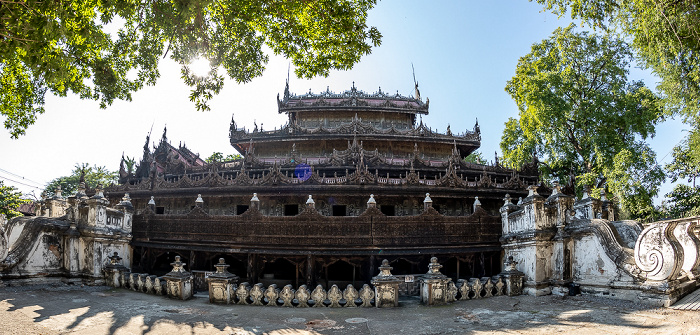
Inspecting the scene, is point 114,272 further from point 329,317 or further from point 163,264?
point 329,317

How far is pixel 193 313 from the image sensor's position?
9.38 metres

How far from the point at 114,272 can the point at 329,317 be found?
27.7 feet

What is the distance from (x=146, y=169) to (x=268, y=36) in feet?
57.8

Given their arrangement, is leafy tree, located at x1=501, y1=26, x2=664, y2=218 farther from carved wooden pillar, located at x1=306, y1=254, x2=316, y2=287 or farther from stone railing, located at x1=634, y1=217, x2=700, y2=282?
carved wooden pillar, located at x1=306, y1=254, x2=316, y2=287

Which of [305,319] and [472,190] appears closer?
[305,319]

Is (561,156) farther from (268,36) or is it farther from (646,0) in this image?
(268,36)

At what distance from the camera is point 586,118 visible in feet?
90.4

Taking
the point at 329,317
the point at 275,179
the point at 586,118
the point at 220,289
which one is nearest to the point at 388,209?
the point at 275,179

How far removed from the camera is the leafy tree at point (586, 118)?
941 inches

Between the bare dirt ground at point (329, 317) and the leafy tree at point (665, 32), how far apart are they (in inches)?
361

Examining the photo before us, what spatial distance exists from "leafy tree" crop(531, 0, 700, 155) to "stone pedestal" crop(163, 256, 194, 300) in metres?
15.7

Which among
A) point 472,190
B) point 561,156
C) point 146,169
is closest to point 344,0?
point 472,190

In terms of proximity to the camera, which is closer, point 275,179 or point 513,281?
point 513,281

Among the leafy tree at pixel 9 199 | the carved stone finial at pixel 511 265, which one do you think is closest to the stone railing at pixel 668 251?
the carved stone finial at pixel 511 265
